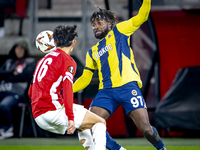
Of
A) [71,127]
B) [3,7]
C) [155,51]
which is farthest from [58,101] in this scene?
[3,7]

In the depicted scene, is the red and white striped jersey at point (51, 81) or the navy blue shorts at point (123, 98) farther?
the navy blue shorts at point (123, 98)

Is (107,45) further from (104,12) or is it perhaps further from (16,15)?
(16,15)

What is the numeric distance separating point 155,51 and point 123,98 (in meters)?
3.70

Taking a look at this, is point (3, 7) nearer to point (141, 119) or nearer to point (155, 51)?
point (155, 51)

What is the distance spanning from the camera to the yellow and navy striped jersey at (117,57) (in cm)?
368

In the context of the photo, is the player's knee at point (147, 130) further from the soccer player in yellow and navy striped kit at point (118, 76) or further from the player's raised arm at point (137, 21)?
the player's raised arm at point (137, 21)

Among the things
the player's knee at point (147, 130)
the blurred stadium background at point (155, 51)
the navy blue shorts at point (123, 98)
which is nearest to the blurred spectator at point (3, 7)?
the blurred stadium background at point (155, 51)

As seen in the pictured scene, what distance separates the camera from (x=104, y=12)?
403 centimetres

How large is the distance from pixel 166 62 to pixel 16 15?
13.8 feet

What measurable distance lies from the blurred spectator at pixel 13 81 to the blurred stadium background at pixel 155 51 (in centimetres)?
53

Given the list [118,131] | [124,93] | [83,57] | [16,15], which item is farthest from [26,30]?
[124,93]

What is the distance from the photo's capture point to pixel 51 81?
3.00 metres

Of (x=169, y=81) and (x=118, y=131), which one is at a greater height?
(x=169, y=81)

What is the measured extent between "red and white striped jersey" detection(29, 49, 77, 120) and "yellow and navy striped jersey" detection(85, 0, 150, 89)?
791mm
